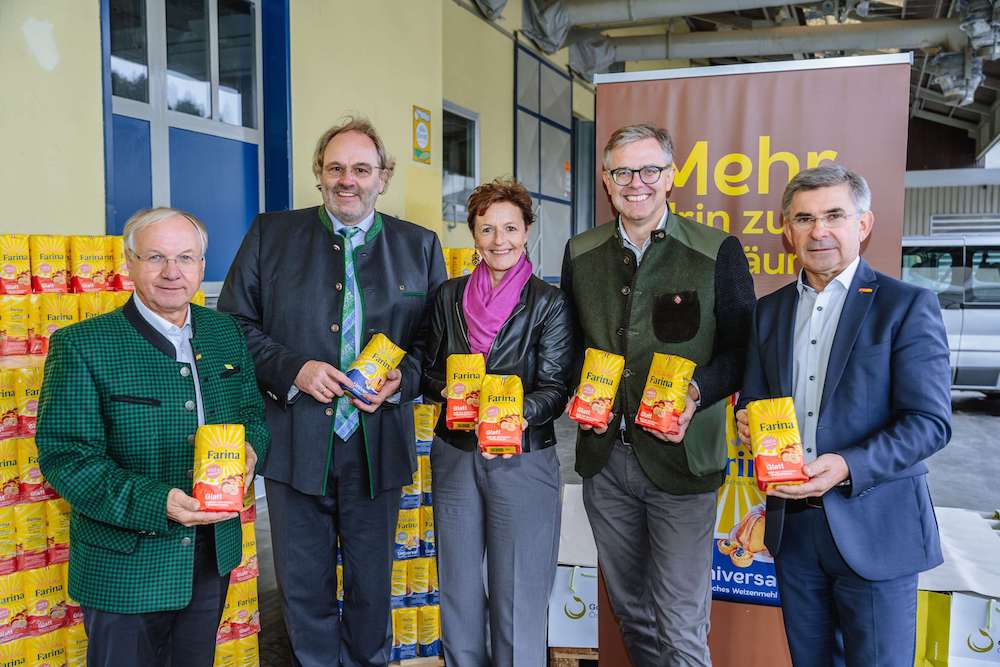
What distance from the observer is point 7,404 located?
2.38 meters

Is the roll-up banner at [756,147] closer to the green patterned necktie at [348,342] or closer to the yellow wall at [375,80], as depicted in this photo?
the green patterned necktie at [348,342]

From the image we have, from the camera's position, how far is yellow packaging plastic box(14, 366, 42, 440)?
238 centimetres

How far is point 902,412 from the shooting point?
1.55 meters

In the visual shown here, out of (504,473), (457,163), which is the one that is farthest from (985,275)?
(504,473)

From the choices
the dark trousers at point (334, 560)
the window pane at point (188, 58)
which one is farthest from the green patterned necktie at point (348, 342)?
the window pane at point (188, 58)

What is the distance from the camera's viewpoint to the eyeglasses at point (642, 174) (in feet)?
6.17

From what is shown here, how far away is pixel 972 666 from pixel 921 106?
1906cm

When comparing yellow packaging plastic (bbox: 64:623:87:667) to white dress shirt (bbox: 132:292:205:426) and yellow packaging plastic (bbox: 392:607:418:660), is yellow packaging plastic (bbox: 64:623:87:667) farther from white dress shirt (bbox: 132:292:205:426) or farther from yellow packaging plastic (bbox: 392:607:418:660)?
white dress shirt (bbox: 132:292:205:426)

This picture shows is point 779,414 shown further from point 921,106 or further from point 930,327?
point 921,106

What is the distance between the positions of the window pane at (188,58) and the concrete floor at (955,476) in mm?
2457

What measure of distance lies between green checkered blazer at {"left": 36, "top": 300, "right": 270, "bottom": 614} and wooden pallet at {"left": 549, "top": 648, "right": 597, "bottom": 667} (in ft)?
5.02

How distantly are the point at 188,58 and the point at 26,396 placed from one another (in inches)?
108

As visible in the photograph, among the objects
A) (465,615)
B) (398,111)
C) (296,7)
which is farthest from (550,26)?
(465,615)

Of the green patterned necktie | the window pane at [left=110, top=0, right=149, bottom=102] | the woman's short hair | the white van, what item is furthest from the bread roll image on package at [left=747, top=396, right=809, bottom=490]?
the white van
